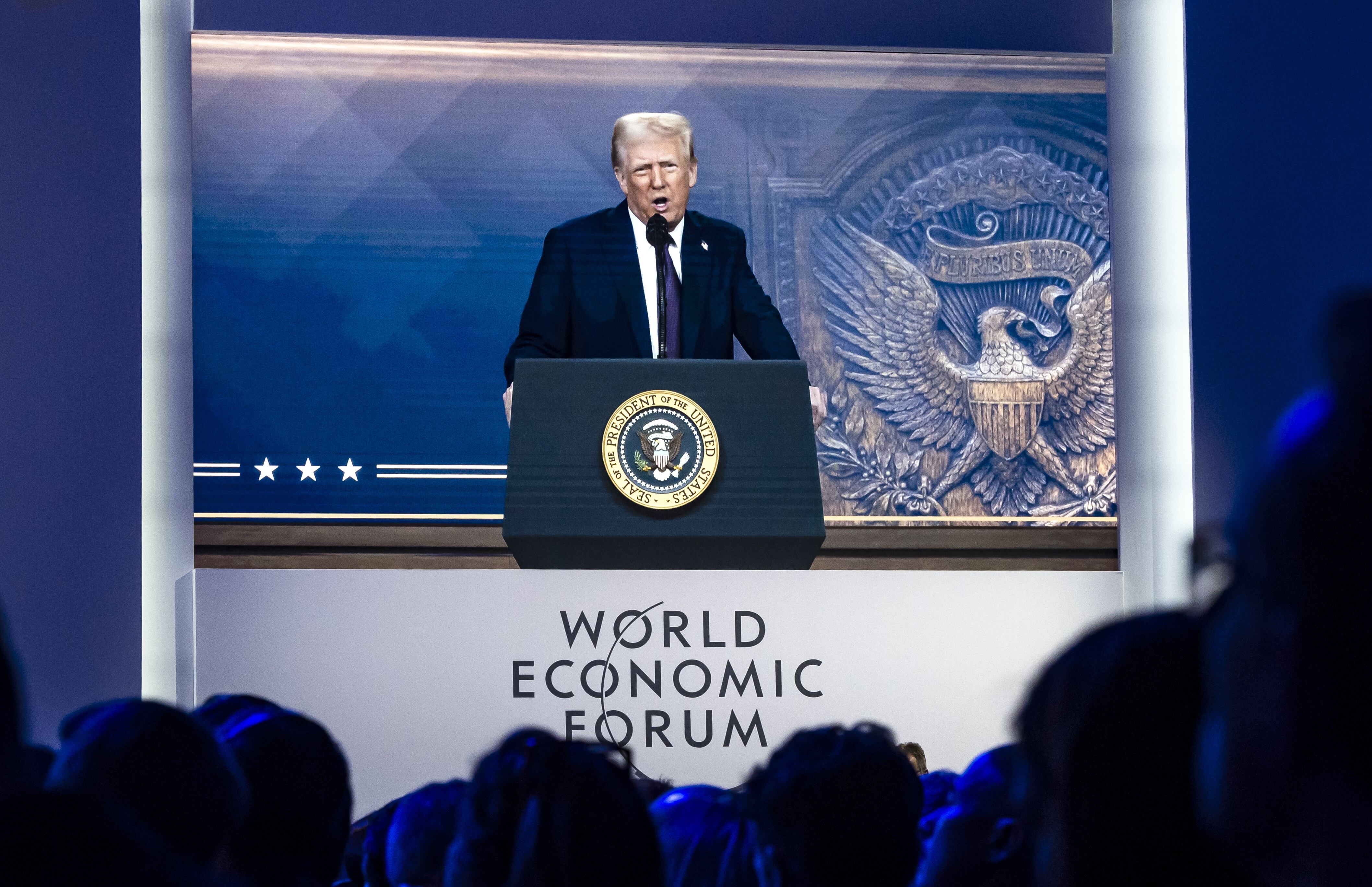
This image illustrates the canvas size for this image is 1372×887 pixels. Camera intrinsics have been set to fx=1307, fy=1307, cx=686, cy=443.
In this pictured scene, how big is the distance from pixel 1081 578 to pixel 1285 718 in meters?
5.33

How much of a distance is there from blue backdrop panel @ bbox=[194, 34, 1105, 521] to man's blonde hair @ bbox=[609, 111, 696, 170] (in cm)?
4

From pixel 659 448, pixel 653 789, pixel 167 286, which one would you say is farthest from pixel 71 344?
pixel 653 789

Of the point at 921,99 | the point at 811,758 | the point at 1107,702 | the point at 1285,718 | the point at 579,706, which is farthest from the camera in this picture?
the point at 921,99

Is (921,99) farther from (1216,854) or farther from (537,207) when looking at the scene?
(1216,854)

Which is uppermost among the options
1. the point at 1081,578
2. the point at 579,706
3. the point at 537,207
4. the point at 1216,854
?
the point at 537,207

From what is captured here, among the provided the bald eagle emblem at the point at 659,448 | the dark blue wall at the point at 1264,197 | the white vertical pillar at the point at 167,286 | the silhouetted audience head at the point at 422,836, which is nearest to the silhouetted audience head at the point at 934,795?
the silhouetted audience head at the point at 422,836

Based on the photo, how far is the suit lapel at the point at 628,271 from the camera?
215 inches

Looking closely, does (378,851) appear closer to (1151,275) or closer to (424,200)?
(424,200)

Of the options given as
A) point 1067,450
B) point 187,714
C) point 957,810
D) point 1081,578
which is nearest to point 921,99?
point 1067,450

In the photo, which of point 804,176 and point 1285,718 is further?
point 804,176

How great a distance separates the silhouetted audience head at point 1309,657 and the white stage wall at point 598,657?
489cm

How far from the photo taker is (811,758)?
1193 mm

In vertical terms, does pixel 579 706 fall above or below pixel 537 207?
below

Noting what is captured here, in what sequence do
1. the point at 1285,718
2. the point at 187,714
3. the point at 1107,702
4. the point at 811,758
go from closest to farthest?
the point at 1285,718 → the point at 1107,702 → the point at 187,714 → the point at 811,758
